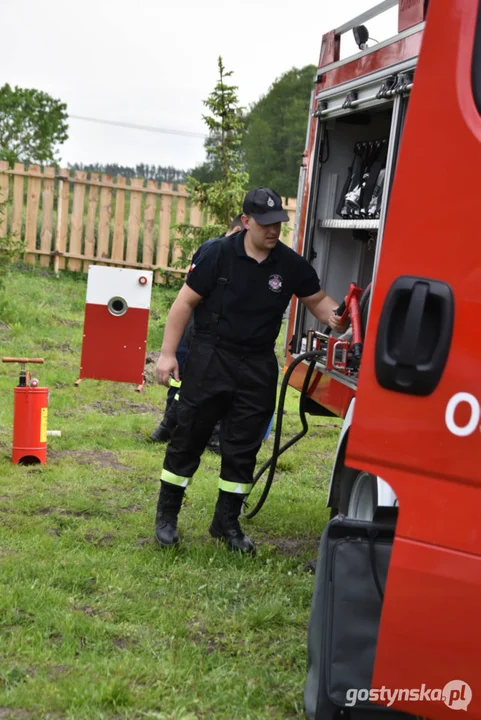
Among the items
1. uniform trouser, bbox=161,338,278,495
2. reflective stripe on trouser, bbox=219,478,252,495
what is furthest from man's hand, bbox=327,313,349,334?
reflective stripe on trouser, bbox=219,478,252,495

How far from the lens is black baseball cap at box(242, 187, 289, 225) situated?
15.6ft

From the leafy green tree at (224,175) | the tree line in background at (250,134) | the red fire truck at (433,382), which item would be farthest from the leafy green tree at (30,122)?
the red fire truck at (433,382)

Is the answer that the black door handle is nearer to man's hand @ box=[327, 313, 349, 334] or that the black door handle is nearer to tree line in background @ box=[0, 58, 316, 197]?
man's hand @ box=[327, 313, 349, 334]

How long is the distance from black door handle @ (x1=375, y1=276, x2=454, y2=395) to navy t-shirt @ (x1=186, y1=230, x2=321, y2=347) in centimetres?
229

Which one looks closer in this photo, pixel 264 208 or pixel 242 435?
pixel 264 208

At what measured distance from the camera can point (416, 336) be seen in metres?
2.50

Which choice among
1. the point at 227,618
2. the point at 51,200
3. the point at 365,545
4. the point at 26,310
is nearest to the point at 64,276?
the point at 51,200

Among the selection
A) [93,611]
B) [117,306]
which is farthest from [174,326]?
[117,306]

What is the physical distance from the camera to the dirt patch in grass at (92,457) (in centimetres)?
696

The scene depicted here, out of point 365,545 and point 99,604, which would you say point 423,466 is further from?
point 99,604

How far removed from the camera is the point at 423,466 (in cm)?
256

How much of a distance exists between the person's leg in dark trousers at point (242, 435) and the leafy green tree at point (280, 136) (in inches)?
1420

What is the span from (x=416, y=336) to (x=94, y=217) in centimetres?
1420

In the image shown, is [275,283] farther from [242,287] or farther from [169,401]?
[169,401]
